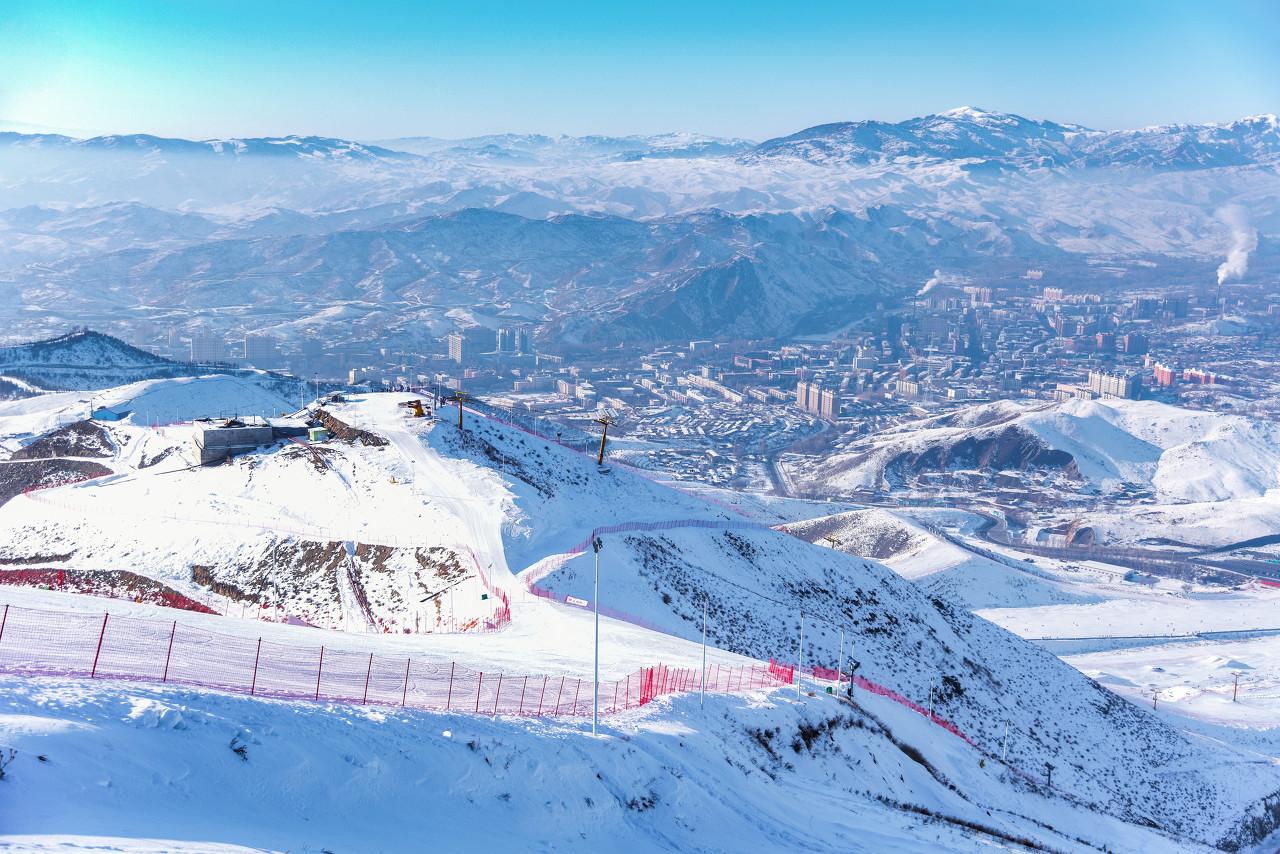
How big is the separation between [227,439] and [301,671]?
36.0 m

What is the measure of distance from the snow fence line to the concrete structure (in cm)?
2896

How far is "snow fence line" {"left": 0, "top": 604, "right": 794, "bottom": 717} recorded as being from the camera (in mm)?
26750

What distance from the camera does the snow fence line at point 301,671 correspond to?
2675 cm

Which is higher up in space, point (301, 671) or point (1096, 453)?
point (301, 671)

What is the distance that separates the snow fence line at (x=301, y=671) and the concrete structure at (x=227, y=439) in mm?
28956

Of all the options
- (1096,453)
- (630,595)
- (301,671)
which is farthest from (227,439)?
(1096,453)

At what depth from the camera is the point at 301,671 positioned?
2945cm

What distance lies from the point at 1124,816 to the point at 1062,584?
62.4 m

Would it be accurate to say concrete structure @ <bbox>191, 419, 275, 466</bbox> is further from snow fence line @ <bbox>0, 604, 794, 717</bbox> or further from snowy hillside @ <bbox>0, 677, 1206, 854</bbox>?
snowy hillside @ <bbox>0, 677, 1206, 854</bbox>

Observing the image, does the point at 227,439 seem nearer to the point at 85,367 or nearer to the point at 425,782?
the point at 425,782

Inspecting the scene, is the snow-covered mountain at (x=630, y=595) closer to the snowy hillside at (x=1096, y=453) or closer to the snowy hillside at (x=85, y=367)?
the snowy hillside at (x=85, y=367)

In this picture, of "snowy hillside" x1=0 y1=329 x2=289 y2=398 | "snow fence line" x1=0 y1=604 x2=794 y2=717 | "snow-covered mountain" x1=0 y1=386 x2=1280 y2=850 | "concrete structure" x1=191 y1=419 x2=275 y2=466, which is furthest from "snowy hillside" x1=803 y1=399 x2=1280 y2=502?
"snow fence line" x1=0 y1=604 x2=794 y2=717

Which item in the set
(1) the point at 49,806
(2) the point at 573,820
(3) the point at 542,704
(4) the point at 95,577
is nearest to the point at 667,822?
(2) the point at 573,820

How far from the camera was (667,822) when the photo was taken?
69.7ft
